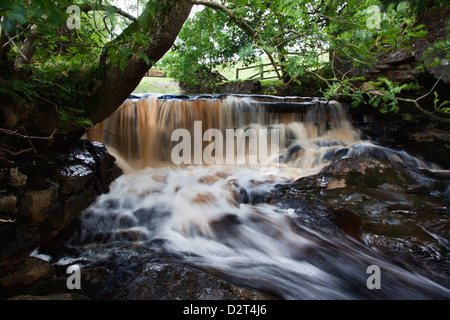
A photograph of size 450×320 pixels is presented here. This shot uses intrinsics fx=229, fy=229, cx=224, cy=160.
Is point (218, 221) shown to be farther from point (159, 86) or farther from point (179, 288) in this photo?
point (159, 86)

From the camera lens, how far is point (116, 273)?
1982 mm

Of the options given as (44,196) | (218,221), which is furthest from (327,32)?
(44,196)

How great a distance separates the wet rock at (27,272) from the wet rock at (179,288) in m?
0.86

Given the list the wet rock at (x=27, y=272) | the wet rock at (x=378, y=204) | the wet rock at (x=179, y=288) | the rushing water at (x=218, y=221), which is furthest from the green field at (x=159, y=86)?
the wet rock at (x=179, y=288)

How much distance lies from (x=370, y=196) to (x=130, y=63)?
3.55 metres

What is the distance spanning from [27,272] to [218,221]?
1913mm

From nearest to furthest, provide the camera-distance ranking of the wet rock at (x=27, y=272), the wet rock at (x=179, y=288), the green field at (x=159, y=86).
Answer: the wet rock at (x=179, y=288), the wet rock at (x=27, y=272), the green field at (x=159, y=86)

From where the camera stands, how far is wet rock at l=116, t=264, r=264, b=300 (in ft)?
4.91

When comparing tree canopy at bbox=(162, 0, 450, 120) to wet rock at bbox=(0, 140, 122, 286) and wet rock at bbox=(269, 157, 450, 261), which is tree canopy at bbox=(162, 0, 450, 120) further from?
wet rock at bbox=(0, 140, 122, 286)

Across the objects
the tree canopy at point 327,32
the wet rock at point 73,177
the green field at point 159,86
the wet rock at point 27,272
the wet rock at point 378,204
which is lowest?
the wet rock at point 27,272

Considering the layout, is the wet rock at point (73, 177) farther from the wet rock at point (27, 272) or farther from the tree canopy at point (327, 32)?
the tree canopy at point (327, 32)

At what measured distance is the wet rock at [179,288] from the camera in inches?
58.9

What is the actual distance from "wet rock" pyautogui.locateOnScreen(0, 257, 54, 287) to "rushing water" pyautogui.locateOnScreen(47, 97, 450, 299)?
0.80 feet

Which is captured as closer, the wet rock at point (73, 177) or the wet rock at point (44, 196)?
the wet rock at point (44, 196)
